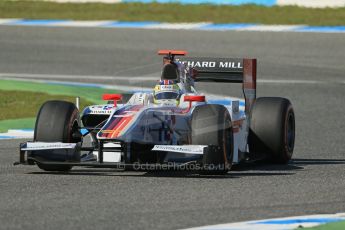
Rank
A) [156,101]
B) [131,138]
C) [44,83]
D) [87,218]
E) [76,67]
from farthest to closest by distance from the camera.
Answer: [76,67] → [44,83] → [156,101] → [131,138] → [87,218]

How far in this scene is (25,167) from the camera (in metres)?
12.1

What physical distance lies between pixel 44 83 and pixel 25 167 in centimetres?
921

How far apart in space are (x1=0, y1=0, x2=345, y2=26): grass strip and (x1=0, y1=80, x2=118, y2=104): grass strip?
327 inches

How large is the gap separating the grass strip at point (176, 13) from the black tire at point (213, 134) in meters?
16.8

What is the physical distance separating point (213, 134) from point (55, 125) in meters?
1.58

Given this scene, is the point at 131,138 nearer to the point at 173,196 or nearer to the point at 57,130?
the point at 57,130

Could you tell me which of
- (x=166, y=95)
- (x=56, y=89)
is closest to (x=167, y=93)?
(x=166, y=95)

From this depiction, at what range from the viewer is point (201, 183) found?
423 inches

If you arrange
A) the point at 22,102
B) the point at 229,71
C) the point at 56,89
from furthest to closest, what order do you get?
the point at 56,89
the point at 22,102
the point at 229,71

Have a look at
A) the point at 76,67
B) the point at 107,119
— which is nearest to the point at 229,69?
the point at 107,119

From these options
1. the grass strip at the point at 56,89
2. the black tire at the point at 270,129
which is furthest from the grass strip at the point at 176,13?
the black tire at the point at 270,129

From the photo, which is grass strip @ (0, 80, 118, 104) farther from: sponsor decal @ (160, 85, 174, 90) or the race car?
sponsor decal @ (160, 85, 174, 90)

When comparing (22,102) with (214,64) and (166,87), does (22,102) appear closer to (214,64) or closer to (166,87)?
(214,64)

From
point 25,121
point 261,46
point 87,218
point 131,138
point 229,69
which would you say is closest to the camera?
point 87,218
